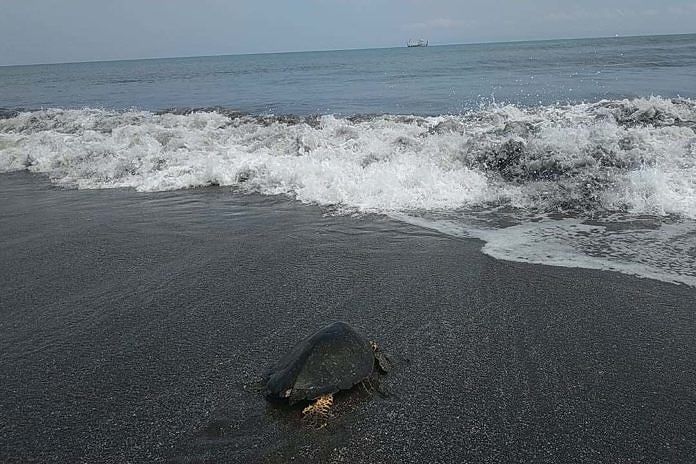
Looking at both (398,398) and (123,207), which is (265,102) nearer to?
(123,207)

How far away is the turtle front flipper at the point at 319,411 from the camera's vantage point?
2.46 meters

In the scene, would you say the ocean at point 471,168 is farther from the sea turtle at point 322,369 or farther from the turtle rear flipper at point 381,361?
the sea turtle at point 322,369

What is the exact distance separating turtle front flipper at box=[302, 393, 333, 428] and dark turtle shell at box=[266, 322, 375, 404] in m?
0.04

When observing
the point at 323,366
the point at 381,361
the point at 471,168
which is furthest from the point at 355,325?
the point at 471,168

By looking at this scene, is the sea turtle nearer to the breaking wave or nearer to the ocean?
the ocean

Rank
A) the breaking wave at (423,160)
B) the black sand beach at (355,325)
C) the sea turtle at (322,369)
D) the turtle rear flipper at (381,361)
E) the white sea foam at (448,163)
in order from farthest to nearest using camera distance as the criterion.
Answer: the breaking wave at (423,160), the white sea foam at (448,163), the turtle rear flipper at (381,361), the sea turtle at (322,369), the black sand beach at (355,325)

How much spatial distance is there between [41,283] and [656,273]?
5.06 m

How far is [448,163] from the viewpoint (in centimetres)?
749

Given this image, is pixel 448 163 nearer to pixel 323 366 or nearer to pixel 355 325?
pixel 355 325

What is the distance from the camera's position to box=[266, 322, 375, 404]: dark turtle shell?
2.50m

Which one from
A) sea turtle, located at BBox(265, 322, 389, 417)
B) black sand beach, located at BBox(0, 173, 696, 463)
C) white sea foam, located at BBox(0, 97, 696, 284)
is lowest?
black sand beach, located at BBox(0, 173, 696, 463)

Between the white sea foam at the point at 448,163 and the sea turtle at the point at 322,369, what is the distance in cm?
228

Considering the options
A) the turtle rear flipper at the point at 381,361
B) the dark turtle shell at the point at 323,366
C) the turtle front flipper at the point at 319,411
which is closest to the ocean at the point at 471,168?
the turtle rear flipper at the point at 381,361

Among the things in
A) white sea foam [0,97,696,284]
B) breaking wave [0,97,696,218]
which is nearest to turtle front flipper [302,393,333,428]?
white sea foam [0,97,696,284]
